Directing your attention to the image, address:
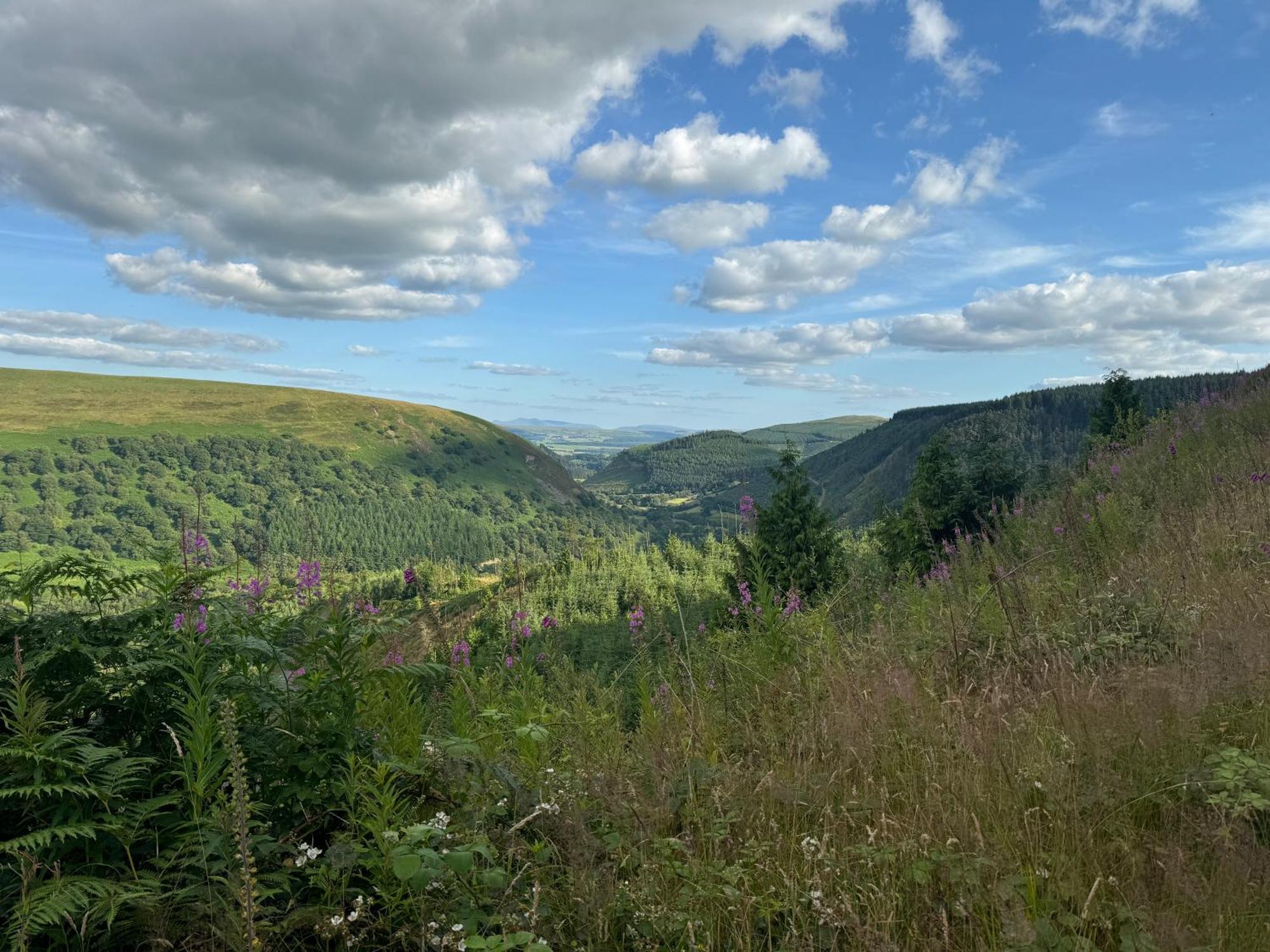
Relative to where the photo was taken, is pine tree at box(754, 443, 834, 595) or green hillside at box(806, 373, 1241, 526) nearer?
pine tree at box(754, 443, 834, 595)

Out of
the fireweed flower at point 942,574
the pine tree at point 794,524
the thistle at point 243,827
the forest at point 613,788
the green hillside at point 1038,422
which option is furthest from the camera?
the green hillside at point 1038,422

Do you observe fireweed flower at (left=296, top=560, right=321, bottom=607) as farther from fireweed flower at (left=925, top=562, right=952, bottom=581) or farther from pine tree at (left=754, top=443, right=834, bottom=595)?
pine tree at (left=754, top=443, right=834, bottom=595)

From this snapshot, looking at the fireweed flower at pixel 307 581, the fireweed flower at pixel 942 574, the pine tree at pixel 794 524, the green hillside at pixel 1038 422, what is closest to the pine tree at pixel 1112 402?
the pine tree at pixel 794 524

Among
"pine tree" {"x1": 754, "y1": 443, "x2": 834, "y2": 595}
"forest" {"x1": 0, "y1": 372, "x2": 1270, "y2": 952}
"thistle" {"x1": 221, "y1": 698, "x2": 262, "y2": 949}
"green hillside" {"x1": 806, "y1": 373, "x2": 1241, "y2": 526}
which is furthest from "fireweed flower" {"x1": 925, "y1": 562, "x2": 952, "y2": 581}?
"green hillside" {"x1": 806, "y1": 373, "x2": 1241, "y2": 526}

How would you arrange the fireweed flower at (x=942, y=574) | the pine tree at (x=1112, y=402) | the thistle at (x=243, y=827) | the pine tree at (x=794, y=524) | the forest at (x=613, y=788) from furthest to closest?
the pine tree at (x=1112, y=402)
the pine tree at (x=794, y=524)
the fireweed flower at (x=942, y=574)
the forest at (x=613, y=788)
the thistle at (x=243, y=827)

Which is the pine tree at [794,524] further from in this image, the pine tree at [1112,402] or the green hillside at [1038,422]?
the green hillside at [1038,422]

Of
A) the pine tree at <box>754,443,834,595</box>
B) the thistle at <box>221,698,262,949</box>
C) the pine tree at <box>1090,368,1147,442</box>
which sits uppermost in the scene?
the pine tree at <box>1090,368,1147,442</box>

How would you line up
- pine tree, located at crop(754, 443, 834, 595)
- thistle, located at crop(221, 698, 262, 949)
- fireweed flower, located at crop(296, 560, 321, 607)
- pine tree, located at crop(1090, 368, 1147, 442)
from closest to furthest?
thistle, located at crop(221, 698, 262, 949), fireweed flower, located at crop(296, 560, 321, 607), pine tree, located at crop(754, 443, 834, 595), pine tree, located at crop(1090, 368, 1147, 442)

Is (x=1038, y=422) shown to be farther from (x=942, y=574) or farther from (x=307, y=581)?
(x=307, y=581)

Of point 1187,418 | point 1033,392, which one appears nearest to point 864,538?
point 1187,418

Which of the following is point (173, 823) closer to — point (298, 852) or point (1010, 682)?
point (298, 852)

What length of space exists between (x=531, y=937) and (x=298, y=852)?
3.33 feet

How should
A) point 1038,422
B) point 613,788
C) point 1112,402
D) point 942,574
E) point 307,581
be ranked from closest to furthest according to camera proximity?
point 613,788
point 307,581
point 942,574
point 1112,402
point 1038,422

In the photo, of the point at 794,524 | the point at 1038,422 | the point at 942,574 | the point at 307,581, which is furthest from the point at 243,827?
the point at 1038,422
